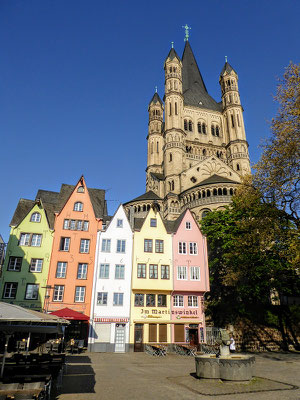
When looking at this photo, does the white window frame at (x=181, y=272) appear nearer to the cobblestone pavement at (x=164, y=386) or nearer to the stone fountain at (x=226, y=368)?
the cobblestone pavement at (x=164, y=386)

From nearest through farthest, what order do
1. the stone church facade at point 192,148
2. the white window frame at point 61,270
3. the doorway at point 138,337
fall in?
1. the doorway at point 138,337
2. the white window frame at point 61,270
3. the stone church facade at point 192,148

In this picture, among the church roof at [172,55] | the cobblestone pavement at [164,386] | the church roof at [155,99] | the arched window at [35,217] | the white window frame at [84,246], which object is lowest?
the cobblestone pavement at [164,386]

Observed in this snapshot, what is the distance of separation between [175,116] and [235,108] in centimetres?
1903

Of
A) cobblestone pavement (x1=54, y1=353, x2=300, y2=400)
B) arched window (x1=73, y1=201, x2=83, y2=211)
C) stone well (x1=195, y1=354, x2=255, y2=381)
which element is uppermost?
arched window (x1=73, y1=201, x2=83, y2=211)

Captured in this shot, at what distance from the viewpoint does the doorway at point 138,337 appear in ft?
81.4

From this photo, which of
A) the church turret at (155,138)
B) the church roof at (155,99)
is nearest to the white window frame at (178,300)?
the church turret at (155,138)

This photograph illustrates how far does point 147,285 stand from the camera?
26.4 metres

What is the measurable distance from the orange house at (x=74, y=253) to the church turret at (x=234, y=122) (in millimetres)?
43932

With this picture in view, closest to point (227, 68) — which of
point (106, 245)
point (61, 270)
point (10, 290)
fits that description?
point (106, 245)

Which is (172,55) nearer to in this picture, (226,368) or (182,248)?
(182,248)

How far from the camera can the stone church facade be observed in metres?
51.9

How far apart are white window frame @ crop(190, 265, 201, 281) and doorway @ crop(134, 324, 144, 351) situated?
673 cm

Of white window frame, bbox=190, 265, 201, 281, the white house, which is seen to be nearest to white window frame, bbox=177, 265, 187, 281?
white window frame, bbox=190, 265, 201, 281

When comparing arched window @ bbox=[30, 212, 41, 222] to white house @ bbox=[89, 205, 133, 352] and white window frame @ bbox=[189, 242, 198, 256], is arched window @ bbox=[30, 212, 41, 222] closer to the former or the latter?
white house @ bbox=[89, 205, 133, 352]
